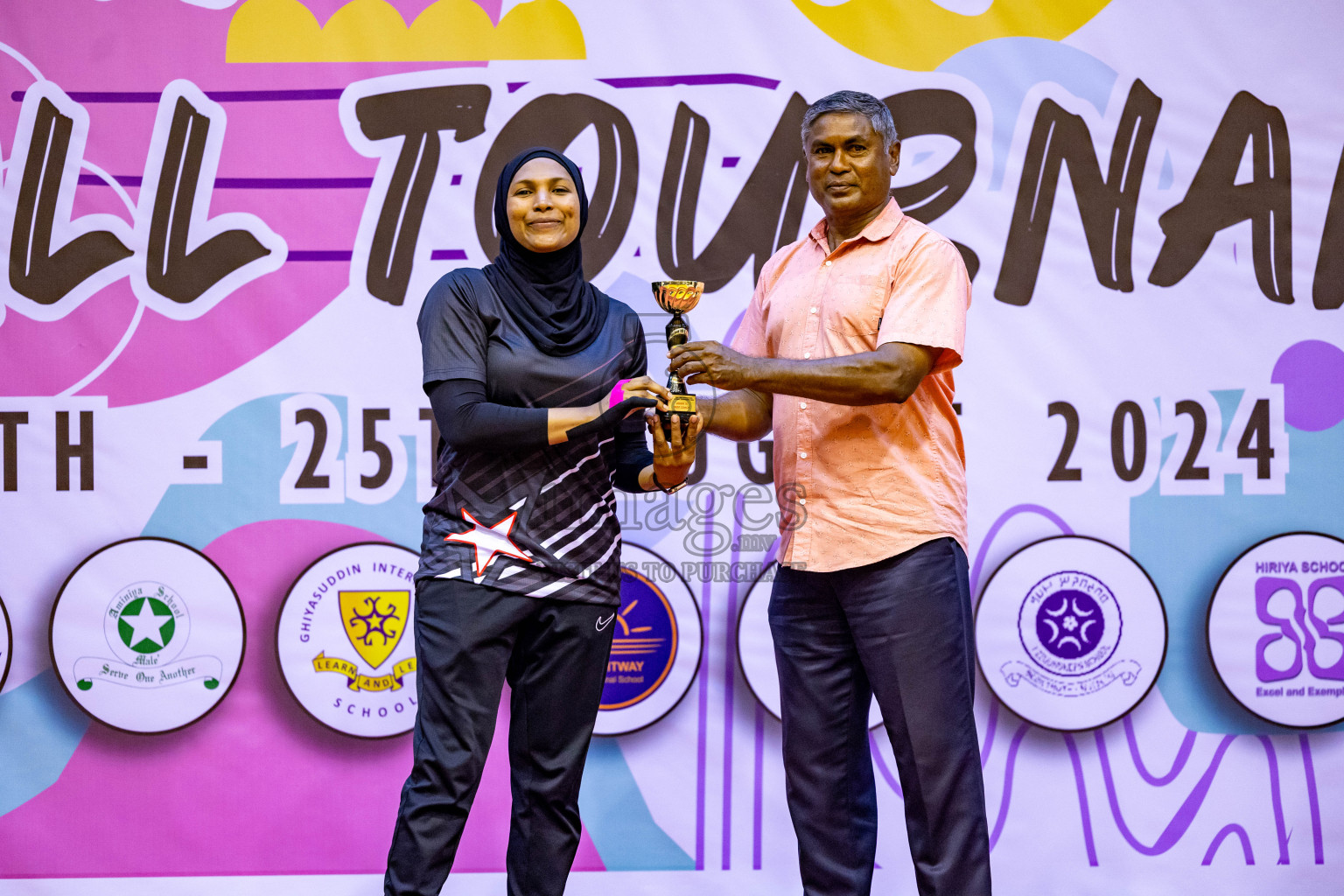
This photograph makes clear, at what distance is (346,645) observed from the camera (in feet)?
9.60

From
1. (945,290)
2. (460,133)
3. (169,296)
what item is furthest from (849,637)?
(169,296)

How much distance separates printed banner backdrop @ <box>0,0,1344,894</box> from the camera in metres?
2.92

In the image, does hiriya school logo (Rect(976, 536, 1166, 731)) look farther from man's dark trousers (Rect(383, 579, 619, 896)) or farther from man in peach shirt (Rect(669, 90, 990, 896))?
man's dark trousers (Rect(383, 579, 619, 896))

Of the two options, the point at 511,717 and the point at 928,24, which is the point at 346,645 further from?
the point at 928,24

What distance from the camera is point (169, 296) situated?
2.92 meters

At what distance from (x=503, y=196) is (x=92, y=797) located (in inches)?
83.5

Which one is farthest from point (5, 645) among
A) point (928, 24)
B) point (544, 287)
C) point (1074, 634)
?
point (928, 24)

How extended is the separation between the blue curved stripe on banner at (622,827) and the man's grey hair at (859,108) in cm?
178

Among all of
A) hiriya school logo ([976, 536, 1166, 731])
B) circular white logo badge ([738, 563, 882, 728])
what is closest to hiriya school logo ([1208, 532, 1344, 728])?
hiriya school logo ([976, 536, 1166, 731])

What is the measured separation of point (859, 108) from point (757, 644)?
1.52 metres

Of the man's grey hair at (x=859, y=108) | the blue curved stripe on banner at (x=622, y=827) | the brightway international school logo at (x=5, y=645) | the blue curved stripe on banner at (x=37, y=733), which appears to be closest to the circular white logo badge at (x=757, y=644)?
the blue curved stripe on banner at (x=622, y=827)

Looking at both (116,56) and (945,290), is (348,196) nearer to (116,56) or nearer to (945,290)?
(116,56)

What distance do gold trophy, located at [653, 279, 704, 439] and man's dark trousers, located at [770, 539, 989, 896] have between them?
0.42 meters

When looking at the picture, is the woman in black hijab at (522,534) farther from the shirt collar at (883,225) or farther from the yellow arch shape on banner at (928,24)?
the yellow arch shape on banner at (928,24)
